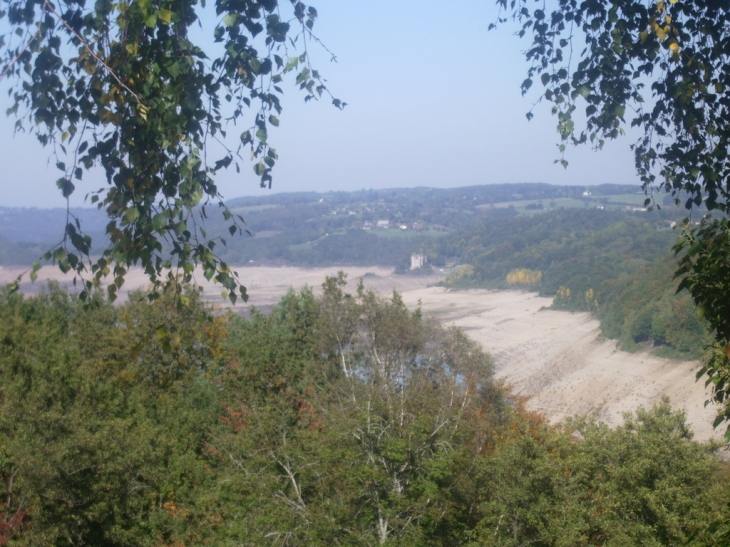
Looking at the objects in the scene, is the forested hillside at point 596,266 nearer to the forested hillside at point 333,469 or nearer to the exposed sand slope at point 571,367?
the exposed sand slope at point 571,367

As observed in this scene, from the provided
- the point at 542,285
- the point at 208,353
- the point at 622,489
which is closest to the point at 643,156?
the point at 622,489

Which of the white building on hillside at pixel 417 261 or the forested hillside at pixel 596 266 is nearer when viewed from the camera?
the forested hillside at pixel 596 266

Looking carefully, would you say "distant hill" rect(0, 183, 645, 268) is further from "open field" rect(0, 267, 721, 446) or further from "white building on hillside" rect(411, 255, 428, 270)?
"open field" rect(0, 267, 721, 446)

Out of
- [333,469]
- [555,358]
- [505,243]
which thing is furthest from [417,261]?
[333,469]

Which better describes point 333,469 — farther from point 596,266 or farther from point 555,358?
point 596,266

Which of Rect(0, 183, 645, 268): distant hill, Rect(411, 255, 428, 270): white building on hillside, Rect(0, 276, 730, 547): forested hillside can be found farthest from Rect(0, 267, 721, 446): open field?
Rect(411, 255, 428, 270): white building on hillside

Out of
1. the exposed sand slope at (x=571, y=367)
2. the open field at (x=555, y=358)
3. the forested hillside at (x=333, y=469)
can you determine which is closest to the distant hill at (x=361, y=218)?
the open field at (x=555, y=358)

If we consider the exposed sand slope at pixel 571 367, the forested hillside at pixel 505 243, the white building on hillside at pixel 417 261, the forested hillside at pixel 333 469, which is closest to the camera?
the forested hillside at pixel 333 469
